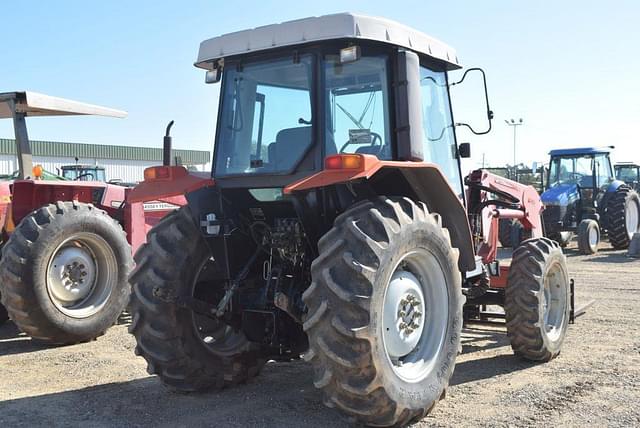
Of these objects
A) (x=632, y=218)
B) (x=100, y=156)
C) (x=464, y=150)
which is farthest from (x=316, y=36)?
(x=100, y=156)

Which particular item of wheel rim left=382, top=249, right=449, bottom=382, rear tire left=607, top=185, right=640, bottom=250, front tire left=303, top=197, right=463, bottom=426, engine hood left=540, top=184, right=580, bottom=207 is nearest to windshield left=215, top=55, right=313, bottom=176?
front tire left=303, top=197, right=463, bottom=426

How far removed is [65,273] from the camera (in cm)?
705

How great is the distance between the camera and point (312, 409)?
464cm

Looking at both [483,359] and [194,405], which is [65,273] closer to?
[194,405]

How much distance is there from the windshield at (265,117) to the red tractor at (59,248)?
109 inches

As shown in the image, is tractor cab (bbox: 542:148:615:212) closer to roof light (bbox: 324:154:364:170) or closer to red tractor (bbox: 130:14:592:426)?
red tractor (bbox: 130:14:592:426)

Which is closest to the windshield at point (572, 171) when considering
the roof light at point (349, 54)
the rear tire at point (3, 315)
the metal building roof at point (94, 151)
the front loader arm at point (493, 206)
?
the front loader arm at point (493, 206)

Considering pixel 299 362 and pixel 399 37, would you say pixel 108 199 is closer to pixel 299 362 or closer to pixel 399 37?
pixel 299 362

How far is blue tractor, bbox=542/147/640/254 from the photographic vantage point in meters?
15.9

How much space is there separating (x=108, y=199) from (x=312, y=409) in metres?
4.69

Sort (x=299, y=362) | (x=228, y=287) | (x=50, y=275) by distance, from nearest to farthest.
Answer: (x=228, y=287)
(x=299, y=362)
(x=50, y=275)

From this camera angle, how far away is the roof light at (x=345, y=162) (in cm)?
388

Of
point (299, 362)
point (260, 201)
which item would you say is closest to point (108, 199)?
point (299, 362)

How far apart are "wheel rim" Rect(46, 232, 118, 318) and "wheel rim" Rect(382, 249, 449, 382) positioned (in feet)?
13.0
